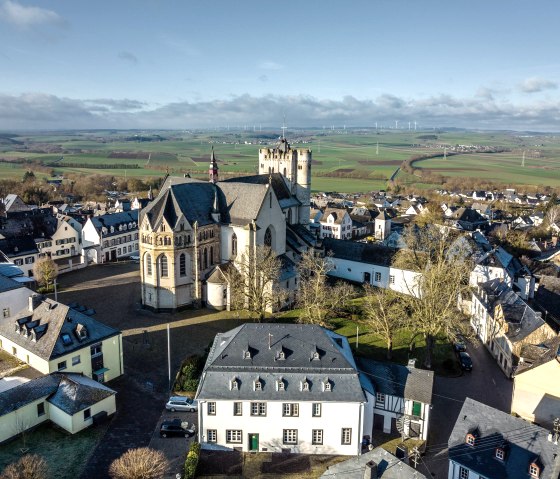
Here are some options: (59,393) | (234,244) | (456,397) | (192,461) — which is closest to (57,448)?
(59,393)

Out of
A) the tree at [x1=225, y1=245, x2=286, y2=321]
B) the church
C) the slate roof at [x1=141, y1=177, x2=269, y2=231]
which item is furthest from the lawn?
the slate roof at [x1=141, y1=177, x2=269, y2=231]

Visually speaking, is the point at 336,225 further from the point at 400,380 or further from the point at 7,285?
the point at 400,380

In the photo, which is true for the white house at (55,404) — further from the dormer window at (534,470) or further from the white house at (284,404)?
the dormer window at (534,470)

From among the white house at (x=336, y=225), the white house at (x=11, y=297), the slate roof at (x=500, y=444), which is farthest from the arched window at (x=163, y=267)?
the white house at (x=336, y=225)

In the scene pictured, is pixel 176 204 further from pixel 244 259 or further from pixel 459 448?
pixel 459 448

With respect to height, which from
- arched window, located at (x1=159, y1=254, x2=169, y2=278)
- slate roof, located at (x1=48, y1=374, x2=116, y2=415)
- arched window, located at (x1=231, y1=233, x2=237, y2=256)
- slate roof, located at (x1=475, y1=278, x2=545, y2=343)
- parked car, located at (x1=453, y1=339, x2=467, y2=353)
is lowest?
parked car, located at (x1=453, y1=339, x2=467, y2=353)

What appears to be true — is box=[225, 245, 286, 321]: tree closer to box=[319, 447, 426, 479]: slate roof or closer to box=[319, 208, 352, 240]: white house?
box=[319, 447, 426, 479]: slate roof
